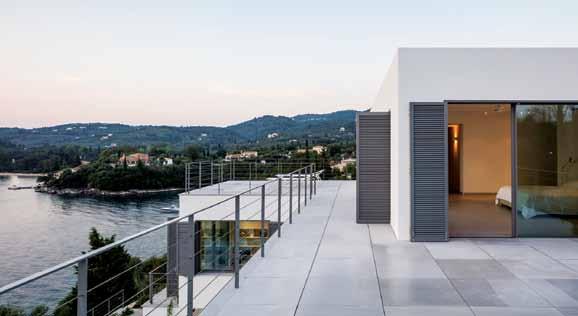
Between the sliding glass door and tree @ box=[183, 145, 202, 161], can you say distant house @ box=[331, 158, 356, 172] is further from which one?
the sliding glass door

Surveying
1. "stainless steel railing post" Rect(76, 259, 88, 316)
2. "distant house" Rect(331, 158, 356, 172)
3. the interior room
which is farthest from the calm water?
"stainless steel railing post" Rect(76, 259, 88, 316)

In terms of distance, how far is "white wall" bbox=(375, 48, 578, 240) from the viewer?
18.5 ft

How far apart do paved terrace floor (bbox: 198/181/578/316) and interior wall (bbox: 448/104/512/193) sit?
4931 mm

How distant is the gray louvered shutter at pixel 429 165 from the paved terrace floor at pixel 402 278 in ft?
1.11

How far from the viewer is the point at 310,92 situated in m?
23.8

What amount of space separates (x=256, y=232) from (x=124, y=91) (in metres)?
14.4

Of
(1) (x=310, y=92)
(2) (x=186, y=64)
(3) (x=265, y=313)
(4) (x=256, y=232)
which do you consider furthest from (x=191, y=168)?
(1) (x=310, y=92)

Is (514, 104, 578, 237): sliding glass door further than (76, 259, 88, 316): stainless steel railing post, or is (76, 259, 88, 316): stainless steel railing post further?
(514, 104, 578, 237): sliding glass door

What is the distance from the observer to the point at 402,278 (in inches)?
161

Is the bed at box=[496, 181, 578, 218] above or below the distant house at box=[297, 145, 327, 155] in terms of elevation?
below

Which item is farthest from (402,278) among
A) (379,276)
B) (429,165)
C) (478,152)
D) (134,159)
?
(134,159)

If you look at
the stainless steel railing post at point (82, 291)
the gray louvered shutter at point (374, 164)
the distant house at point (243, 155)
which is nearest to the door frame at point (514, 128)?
the gray louvered shutter at point (374, 164)

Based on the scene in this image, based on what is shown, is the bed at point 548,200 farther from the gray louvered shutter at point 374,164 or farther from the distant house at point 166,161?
the distant house at point 166,161

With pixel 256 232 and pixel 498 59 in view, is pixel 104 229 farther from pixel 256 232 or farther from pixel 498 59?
pixel 498 59
